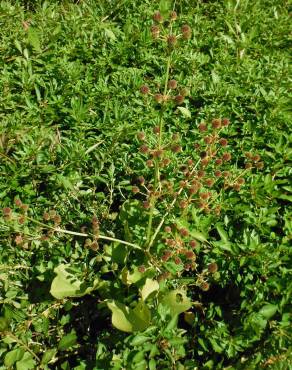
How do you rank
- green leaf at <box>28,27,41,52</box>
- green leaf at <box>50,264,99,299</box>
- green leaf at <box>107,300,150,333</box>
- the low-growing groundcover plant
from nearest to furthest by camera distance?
green leaf at <box>107,300,150,333</box>
the low-growing groundcover plant
green leaf at <box>50,264,99,299</box>
green leaf at <box>28,27,41,52</box>

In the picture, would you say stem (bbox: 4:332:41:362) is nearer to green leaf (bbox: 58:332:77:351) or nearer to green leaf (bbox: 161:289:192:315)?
green leaf (bbox: 58:332:77:351)

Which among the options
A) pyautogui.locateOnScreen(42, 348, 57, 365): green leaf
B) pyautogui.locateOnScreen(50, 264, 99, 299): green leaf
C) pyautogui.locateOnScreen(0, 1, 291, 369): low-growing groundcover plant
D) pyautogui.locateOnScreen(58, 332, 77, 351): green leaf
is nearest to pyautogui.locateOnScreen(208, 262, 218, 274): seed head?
pyautogui.locateOnScreen(0, 1, 291, 369): low-growing groundcover plant

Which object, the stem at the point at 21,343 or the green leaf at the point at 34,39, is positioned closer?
the stem at the point at 21,343

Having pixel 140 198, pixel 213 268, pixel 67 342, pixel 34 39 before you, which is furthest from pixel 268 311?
pixel 34 39

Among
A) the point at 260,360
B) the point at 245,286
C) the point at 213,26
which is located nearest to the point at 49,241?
the point at 245,286

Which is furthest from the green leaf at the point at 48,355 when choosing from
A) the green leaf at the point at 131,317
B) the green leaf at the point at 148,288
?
the green leaf at the point at 148,288

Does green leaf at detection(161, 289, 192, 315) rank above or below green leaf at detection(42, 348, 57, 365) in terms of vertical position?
above

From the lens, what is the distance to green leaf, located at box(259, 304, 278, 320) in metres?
2.11

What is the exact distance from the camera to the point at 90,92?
3.26m

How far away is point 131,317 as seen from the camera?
210 centimetres

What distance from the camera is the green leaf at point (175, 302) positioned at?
2.21 m

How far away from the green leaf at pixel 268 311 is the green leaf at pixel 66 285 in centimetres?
82

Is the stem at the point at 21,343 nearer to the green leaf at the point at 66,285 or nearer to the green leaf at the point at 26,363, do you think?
the green leaf at the point at 26,363

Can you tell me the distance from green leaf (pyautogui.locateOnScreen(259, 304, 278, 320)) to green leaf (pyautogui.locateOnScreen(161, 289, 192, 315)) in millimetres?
341
